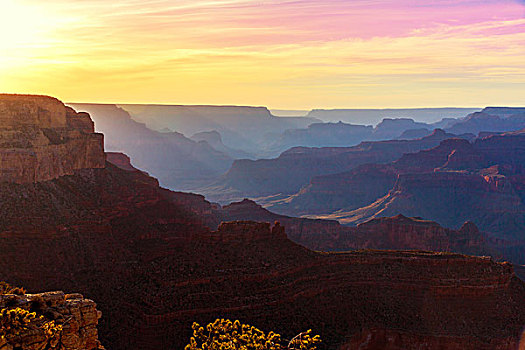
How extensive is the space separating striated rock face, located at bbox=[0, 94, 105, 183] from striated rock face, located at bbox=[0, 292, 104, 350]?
3467 centimetres

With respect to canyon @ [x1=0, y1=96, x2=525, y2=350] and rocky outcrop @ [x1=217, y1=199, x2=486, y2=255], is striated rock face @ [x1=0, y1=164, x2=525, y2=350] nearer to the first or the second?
canyon @ [x1=0, y1=96, x2=525, y2=350]

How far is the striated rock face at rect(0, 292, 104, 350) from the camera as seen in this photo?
15.3 meters

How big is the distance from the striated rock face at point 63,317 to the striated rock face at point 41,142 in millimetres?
34672

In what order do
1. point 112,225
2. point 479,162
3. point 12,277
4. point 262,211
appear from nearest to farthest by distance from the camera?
point 12,277
point 112,225
point 262,211
point 479,162

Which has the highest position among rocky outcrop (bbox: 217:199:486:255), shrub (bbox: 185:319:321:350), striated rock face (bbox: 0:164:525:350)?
shrub (bbox: 185:319:321:350)

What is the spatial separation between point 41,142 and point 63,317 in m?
39.7

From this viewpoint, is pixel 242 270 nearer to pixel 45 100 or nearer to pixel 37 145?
pixel 37 145

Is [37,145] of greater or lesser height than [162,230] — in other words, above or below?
above

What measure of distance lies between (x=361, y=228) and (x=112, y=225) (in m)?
61.0

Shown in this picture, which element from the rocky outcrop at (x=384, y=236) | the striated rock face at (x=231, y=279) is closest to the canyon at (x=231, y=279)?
the striated rock face at (x=231, y=279)

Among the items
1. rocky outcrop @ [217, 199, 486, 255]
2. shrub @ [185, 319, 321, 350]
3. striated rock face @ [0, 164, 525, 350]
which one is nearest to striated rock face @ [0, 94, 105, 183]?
striated rock face @ [0, 164, 525, 350]

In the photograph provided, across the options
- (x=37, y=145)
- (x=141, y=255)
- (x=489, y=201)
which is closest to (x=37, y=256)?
(x=141, y=255)

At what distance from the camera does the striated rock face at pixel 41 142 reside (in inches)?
1972

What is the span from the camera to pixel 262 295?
4431 centimetres
